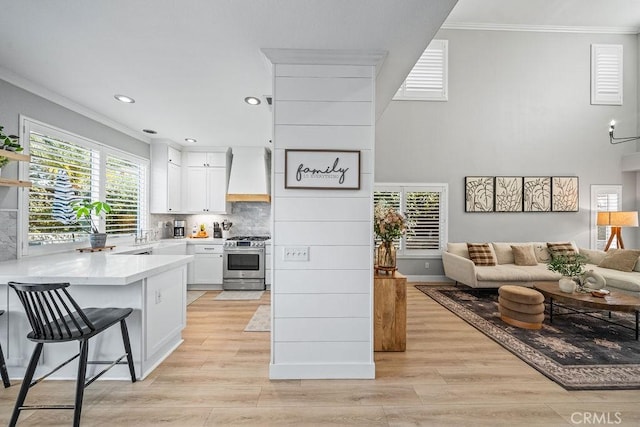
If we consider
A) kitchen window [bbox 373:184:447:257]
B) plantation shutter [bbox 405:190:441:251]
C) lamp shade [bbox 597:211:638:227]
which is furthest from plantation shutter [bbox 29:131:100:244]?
lamp shade [bbox 597:211:638:227]

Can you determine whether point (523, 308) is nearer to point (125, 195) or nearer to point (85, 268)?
point (85, 268)

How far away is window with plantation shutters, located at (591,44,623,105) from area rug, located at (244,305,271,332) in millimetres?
7703

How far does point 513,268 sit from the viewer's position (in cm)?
498

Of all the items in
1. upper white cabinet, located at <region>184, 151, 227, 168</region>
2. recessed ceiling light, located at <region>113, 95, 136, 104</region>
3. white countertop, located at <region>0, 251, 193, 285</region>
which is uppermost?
recessed ceiling light, located at <region>113, 95, 136, 104</region>

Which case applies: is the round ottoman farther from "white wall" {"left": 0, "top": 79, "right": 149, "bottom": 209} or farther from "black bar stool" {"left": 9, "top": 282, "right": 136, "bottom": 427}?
"white wall" {"left": 0, "top": 79, "right": 149, "bottom": 209}

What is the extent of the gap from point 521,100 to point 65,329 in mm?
7763

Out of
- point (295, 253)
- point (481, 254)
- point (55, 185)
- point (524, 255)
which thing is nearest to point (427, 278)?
point (481, 254)

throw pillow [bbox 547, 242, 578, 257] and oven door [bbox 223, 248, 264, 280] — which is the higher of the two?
throw pillow [bbox 547, 242, 578, 257]

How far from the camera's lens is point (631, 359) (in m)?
2.64

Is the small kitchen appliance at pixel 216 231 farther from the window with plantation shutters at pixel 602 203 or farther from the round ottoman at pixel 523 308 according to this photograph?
the window with plantation shutters at pixel 602 203

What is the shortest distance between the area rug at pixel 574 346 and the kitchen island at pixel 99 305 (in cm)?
324

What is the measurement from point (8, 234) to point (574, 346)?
5533 millimetres

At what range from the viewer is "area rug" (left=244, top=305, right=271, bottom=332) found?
11.0ft

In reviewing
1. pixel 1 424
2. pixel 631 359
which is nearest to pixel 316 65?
pixel 1 424
